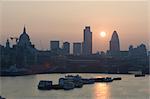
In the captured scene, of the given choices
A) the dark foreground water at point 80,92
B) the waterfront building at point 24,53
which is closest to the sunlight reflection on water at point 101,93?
the dark foreground water at point 80,92

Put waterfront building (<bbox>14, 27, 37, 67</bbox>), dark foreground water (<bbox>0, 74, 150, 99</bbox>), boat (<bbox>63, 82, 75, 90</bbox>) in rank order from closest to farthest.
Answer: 1. dark foreground water (<bbox>0, 74, 150, 99</bbox>)
2. boat (<bbox>63, 82, 75, 90</bbox>)
3. waterfront building (<bbox>14, 27, 37, 67</bbox>)

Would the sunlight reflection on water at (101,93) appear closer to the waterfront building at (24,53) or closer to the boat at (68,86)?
the boat at (68,86)

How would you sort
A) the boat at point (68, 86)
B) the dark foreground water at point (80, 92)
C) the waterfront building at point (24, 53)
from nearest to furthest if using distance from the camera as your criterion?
the dark foreground water at point (80, 92), the boat at point (68, 86), the waterfront building at point (24, 53)

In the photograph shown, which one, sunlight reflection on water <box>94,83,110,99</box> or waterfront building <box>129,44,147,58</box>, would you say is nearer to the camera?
sunlight reflection on water <box>94,83,110,99</box>

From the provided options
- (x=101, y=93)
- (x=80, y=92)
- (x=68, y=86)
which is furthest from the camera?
(x=68, y=86)

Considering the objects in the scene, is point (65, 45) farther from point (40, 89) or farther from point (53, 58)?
point (40, 89)

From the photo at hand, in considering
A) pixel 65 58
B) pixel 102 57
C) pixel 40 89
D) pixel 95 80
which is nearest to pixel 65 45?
pixel 65 58

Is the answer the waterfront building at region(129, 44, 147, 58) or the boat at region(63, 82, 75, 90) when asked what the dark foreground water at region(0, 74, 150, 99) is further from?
the waterfront building at region(129, 44, 147, 58)

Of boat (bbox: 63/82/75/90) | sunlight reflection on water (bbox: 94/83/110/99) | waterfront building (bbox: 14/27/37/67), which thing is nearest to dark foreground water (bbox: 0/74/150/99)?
sunlight reflection on water (bbox: 94/83/110/99)

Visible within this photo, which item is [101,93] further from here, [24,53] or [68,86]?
[24,53]

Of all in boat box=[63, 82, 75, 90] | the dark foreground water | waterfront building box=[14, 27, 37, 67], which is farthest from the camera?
waterfront building box=[14, 27, 37, 67]

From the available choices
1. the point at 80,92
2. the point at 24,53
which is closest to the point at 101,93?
the point at 80,92

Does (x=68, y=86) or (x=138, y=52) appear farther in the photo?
(x=138, y=52)

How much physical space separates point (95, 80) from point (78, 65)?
16.3 ft
